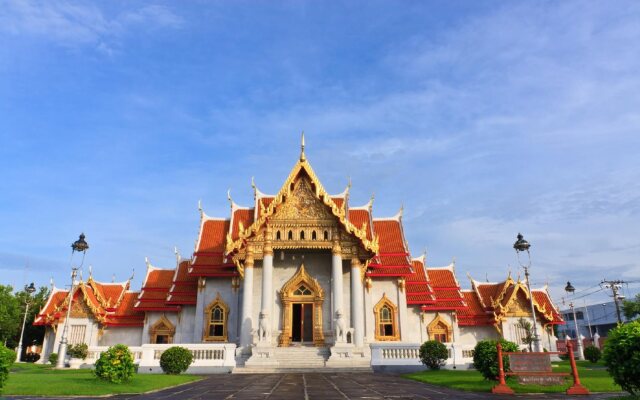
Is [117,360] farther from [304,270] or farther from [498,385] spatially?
[304,270]

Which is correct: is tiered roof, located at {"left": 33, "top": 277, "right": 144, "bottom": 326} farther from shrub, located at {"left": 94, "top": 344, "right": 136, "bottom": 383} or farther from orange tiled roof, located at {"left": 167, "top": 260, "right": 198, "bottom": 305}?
shrub, located at {"left": 94, "top": 344, "right": 136, "bottom": 383}

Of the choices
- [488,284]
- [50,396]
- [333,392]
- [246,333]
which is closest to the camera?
[50,396]

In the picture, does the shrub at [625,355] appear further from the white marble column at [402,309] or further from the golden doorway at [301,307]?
the white marble column at [402,309]

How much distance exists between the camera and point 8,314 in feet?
128

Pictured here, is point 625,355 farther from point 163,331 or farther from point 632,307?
point 632,307

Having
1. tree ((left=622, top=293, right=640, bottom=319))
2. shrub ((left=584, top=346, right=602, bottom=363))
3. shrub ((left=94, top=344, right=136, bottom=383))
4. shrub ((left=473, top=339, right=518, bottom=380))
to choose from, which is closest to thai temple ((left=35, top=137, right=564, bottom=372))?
shrub ((left=584, top=346, right=602, bottom=363))

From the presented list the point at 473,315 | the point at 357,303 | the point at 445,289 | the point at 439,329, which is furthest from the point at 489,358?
the point at 473,315

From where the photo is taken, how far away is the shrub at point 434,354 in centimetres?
2023

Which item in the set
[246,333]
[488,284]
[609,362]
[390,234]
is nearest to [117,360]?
[246,333]

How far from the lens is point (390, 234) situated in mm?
30438

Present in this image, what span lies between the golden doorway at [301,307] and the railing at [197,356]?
400 centimetres

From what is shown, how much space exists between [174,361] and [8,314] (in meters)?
29.2

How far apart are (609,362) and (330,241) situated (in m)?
16.5

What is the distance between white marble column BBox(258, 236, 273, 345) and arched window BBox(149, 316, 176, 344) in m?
7.39
